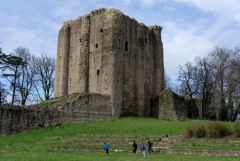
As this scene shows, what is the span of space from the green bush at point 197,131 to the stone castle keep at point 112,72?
49.0 feet


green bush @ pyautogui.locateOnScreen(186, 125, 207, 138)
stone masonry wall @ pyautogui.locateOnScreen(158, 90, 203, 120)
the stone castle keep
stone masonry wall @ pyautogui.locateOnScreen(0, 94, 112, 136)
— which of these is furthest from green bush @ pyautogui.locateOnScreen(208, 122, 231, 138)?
stone masonry wall @ pyautogui.locateOnScreen(158, 90, 203, 120)

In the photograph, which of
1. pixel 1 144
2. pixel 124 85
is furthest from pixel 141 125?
pixel 1 144

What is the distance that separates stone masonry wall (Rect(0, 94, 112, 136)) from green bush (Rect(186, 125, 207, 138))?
14.8 meters

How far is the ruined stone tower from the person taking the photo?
167 feet

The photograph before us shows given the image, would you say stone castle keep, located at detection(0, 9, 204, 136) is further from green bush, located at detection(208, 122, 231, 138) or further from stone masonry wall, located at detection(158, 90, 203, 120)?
green bush, located at detection(208, 122, 231, 138)

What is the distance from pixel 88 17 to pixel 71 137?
2218 cm

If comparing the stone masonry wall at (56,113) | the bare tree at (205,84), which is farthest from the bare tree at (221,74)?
the stone masonry wall at (56,113)

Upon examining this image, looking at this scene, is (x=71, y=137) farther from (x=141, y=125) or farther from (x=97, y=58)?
(x=97, y=58)

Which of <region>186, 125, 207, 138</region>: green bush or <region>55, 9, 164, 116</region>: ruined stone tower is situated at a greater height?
<region>55, 9, 164, 116</region>: ruined stone tower

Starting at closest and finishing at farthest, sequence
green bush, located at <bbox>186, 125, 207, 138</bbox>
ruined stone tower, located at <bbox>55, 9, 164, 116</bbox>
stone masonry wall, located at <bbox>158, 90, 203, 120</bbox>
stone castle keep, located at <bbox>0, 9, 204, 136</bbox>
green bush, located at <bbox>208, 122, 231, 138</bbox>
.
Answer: green bush, located at <bbox>208, 122, 231, 138</bbox> < green bush, located at <bbox>186, 125, 207, 138</bbox> < stone castle keep, located at <bbox>0, 9, 204, 136</bbox> < stone masonry wall, located at <bbox>158, 90, 203, 120</bbox> < ruined stone tower, located at <bbox>55, 9, 164, 116</bbox>

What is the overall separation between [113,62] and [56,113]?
10854 millimetres

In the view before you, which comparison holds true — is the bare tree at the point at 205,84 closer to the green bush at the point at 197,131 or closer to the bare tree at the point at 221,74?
the bare tree at the point at 221,74

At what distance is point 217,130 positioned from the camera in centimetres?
3278

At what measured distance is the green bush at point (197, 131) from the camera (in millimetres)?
33156
